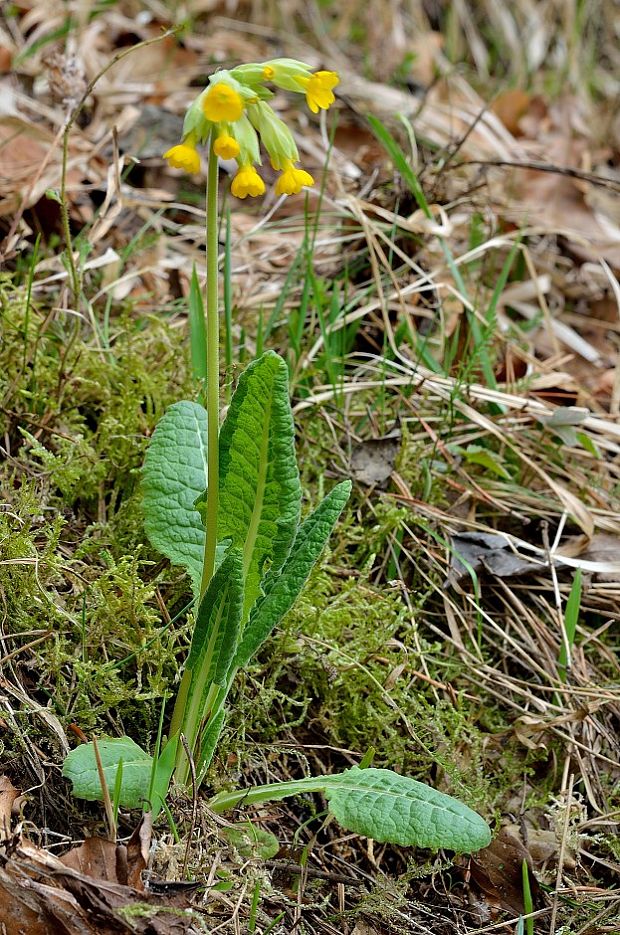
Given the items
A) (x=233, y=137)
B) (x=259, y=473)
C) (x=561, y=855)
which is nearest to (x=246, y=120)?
(x=233, y=137)

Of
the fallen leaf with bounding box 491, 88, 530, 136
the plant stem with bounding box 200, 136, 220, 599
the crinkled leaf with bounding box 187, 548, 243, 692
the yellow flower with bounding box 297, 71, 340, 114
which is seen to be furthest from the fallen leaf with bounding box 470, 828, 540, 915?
the fallen leaf with bounding box 491, 88, 530, 136

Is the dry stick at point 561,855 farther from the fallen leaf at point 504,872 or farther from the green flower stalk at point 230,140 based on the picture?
the green flower stalk at point 230,140

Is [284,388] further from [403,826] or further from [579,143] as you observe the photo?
[579,143]

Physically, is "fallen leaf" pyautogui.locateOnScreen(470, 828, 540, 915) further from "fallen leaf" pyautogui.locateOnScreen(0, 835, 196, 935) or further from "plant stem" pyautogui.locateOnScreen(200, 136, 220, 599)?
"plant stem" pyautogui.locateOnScreen(200, 136, 220, 599)

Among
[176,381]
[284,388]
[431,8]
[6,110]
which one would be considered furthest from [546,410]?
[431,8]

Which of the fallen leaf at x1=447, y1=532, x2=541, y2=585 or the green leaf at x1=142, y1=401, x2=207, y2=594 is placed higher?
the green leaf at x1=142, y1=401, x2=207, y2=594
